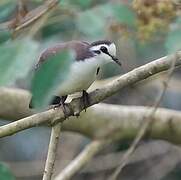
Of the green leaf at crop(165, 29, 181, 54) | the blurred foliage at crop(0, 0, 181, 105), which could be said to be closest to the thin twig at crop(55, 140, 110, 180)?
the blurred foliage at crop(0, 0, 181, 105)

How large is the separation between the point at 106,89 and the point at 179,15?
25 cm

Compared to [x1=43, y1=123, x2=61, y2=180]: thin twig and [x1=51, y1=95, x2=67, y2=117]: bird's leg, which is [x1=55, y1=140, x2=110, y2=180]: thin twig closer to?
[x1=51, y1=95, x2=67, y2=117]: bird's leg

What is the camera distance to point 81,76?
154cm

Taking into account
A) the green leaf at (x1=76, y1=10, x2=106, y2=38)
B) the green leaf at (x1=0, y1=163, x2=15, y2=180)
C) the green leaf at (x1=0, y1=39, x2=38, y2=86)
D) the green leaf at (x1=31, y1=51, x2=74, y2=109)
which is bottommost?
the green leaf at (x1=0, y1=163, x2=15, y2=180)

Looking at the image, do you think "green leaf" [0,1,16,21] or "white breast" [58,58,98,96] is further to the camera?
"green leaf" [0,1,16,21]

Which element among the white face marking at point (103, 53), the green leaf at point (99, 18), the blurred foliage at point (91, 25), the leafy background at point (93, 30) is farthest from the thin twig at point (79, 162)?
the white face marking at point (103, 53)

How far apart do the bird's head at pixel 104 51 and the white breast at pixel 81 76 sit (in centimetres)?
3

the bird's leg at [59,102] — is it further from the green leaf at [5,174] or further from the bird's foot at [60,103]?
the green leaf at [5,174]

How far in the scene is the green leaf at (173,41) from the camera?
1.44 metres

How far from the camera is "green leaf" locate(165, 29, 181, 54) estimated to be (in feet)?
4.74

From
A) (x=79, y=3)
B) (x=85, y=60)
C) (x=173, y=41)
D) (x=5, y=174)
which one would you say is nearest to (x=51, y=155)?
(x=5, y=174)

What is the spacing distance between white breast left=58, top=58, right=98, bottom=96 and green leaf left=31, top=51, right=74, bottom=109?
293 mm

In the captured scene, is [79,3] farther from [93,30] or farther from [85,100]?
[85,100]

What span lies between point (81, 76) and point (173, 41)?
0.22 m
